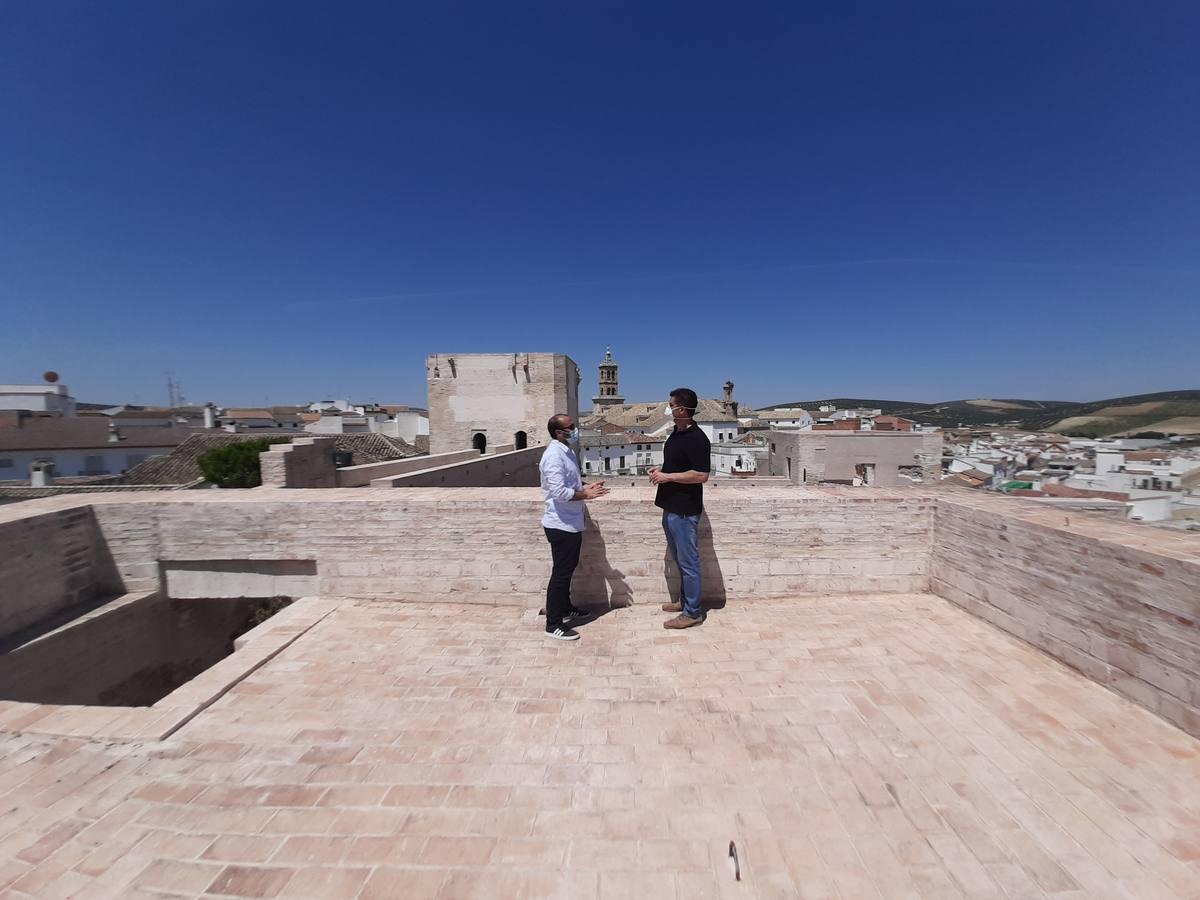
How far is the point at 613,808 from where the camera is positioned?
2.02 metres

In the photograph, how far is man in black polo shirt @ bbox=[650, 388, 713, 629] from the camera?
12.0ft

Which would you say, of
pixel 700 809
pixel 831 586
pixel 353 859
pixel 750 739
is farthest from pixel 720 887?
pixel 831 586

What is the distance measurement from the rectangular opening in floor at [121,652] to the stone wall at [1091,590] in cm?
605

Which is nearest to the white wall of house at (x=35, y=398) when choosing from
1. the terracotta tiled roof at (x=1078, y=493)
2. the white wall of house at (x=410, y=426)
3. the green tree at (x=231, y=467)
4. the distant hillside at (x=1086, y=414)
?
the white wall of house at (x=410, y=426)

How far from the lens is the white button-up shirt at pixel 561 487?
3.54m

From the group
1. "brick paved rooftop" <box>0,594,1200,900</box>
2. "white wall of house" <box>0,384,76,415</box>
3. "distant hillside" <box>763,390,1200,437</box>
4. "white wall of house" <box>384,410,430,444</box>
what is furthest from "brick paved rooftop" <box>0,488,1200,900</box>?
"distant hillside" <box>763,390,1200,437</box>

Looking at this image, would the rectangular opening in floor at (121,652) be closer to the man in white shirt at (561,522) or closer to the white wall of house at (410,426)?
the man in white shirt at (561,522)

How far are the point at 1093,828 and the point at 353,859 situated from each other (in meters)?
2.86

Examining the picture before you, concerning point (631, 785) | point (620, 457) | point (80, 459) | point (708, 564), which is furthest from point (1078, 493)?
point (80, 459)

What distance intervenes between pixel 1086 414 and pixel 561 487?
397 feet

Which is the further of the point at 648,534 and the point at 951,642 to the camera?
the point at 648,534

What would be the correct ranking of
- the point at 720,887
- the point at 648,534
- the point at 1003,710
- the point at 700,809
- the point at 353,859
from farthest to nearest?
the point at 648,534, the point at 1003,710, the point at 700,809, the point at 353,859, the point at 720,887

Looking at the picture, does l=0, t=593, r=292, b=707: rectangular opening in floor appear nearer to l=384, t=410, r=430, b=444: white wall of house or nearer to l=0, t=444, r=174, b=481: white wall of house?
l=0, t=444, r=174, b=481: white wall of house

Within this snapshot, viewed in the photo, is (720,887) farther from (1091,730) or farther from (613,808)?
(1091,730)
